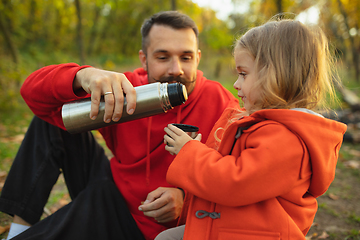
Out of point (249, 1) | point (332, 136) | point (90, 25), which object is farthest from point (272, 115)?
point (90, 25)

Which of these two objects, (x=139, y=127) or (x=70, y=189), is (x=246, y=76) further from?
(x=70, y=189)

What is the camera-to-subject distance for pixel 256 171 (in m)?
1.06

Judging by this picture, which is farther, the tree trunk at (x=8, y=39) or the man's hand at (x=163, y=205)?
the tree trunk at (x=8, y=39)

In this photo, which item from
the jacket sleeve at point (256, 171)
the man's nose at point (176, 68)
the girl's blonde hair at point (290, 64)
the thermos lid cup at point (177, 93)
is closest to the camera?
the jacket sleeve at point (256, 171)

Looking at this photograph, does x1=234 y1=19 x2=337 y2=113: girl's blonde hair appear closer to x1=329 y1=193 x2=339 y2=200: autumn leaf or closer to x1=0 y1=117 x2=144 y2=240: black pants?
x1=0 y1=117 x2=144 y2=240: black pants

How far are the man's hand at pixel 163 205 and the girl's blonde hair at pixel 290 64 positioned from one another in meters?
0.82

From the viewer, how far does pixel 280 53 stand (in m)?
1.22

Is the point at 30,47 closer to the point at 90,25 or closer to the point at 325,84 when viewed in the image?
the point at 90,25

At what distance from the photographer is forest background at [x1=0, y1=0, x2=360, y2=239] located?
2877 millimetres

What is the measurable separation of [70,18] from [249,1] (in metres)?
11.9

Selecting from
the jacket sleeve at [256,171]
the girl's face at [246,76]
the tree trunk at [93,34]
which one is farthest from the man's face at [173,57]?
the tree trunk at [93,34]

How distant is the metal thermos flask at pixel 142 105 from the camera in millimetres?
1405

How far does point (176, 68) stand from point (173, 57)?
0.12 metres

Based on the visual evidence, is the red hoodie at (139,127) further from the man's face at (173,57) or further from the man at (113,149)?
the man's face at (173,57)
